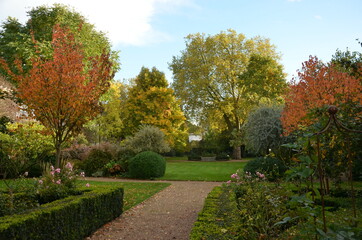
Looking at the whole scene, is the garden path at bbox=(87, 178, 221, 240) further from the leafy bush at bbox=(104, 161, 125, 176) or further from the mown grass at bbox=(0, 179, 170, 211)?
the leafy bush at bbox=(104, 161, 125, 176)

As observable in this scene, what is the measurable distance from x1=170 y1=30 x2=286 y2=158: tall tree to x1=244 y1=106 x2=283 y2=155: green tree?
29.1ft

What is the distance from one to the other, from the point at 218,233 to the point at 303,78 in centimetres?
895

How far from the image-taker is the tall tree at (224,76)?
2425cm

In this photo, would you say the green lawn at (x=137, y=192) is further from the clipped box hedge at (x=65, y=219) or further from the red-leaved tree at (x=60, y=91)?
the red-leaved tree at (x=60, y=91)

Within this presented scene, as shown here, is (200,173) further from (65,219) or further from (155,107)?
(65,219)

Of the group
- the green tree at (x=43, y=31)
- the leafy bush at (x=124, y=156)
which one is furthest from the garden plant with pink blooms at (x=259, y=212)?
the green tree at (x=43, y=31)

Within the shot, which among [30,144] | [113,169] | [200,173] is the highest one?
[30,144]

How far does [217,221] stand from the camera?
4.96 metres

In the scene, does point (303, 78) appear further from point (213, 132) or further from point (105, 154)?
point (213, 132)

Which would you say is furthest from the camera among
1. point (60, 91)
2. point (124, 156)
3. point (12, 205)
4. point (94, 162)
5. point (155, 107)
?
point (155, 107)

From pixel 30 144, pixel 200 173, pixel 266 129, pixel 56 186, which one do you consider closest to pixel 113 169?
pixel 30 144

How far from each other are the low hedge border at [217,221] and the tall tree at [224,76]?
61.3 feet

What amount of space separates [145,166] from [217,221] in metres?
9.75

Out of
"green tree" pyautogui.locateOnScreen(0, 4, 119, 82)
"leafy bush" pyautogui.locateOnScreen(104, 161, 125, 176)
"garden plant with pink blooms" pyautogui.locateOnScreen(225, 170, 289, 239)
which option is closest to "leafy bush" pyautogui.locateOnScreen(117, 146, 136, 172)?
"leafy bush" pyautogui.locateOnScreen(104, 161, 125, 176)
